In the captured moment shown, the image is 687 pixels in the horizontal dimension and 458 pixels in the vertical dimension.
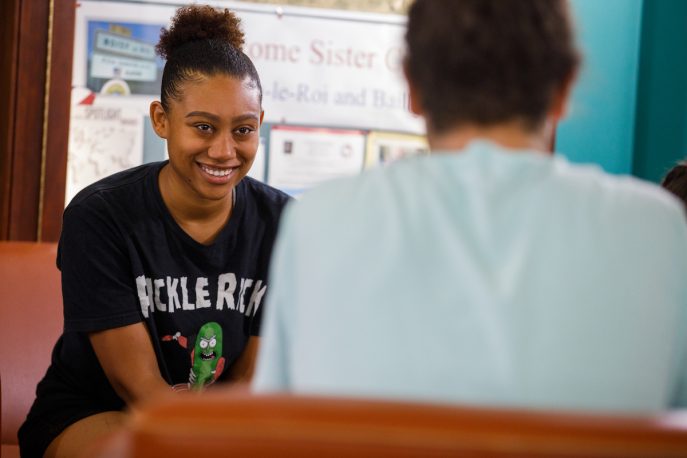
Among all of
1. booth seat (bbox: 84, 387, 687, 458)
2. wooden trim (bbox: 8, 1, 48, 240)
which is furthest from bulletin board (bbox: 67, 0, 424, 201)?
booth seat (bbox: 84, 387, 687, 458)

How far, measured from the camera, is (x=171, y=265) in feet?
6.66

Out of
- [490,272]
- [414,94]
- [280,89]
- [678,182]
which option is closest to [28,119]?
[280,89]

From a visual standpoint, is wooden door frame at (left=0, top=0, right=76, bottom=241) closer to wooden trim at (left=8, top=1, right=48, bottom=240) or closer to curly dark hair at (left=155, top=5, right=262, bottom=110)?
wooden trim at (left=8, top=1, right=48, bottom=240)

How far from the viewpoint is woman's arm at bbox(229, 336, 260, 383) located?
213 cm

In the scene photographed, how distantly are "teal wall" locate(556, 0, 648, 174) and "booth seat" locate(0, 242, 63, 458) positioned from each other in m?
1.74

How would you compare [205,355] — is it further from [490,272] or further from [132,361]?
[490,272]

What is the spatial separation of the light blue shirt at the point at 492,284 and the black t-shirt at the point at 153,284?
111 centimetres

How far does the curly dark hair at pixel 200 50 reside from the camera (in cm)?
212

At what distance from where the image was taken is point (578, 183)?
93cm

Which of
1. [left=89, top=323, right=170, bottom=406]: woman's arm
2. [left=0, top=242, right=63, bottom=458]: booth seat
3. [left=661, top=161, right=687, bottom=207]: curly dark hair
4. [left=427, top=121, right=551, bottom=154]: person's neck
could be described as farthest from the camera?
[left=0, top=242, right=63, bottom=458]: booth seat

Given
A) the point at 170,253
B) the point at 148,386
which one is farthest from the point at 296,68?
the point at 148,386

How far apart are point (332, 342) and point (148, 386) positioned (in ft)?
3.58

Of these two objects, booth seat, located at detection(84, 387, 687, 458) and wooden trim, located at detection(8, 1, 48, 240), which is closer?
booth seat, located at detection(84, 387, 687, 458)

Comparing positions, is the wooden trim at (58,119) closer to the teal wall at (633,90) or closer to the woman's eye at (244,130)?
the woman's eye at (244,130)
